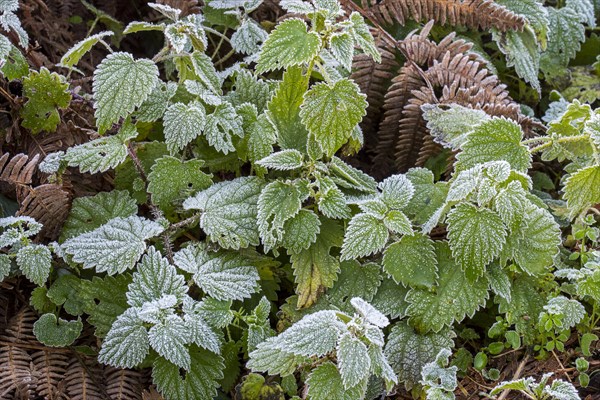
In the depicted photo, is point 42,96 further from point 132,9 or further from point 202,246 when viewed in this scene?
point 132,9

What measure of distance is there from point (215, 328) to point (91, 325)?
439mm

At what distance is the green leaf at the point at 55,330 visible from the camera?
1.88 m

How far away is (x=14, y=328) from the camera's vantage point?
1.96m

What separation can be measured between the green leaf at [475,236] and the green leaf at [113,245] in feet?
2.75

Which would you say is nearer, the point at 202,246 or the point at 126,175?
the point at 202,246

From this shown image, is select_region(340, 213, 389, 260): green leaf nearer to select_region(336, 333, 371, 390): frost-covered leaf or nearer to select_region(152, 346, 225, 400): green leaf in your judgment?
select_region(336, 333, 371, 390): frost-covered leaf

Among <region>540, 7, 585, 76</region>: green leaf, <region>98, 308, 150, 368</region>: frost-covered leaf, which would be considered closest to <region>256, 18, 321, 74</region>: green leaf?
<region>98, 308, 150, 368</region>: frost-covered leaf

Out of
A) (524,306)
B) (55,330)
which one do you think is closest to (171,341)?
(55,330)

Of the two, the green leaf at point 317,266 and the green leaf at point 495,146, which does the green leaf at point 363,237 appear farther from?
the green leaf at point 495,146

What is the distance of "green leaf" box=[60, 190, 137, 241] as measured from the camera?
6.75 ft

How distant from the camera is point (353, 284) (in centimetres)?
197

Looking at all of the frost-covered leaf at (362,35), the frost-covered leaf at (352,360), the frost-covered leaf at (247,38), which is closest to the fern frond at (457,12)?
the frost-covered leaf at (247,38)

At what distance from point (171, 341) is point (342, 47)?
36.9 inches

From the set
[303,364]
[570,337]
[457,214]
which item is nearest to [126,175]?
[303,364]
